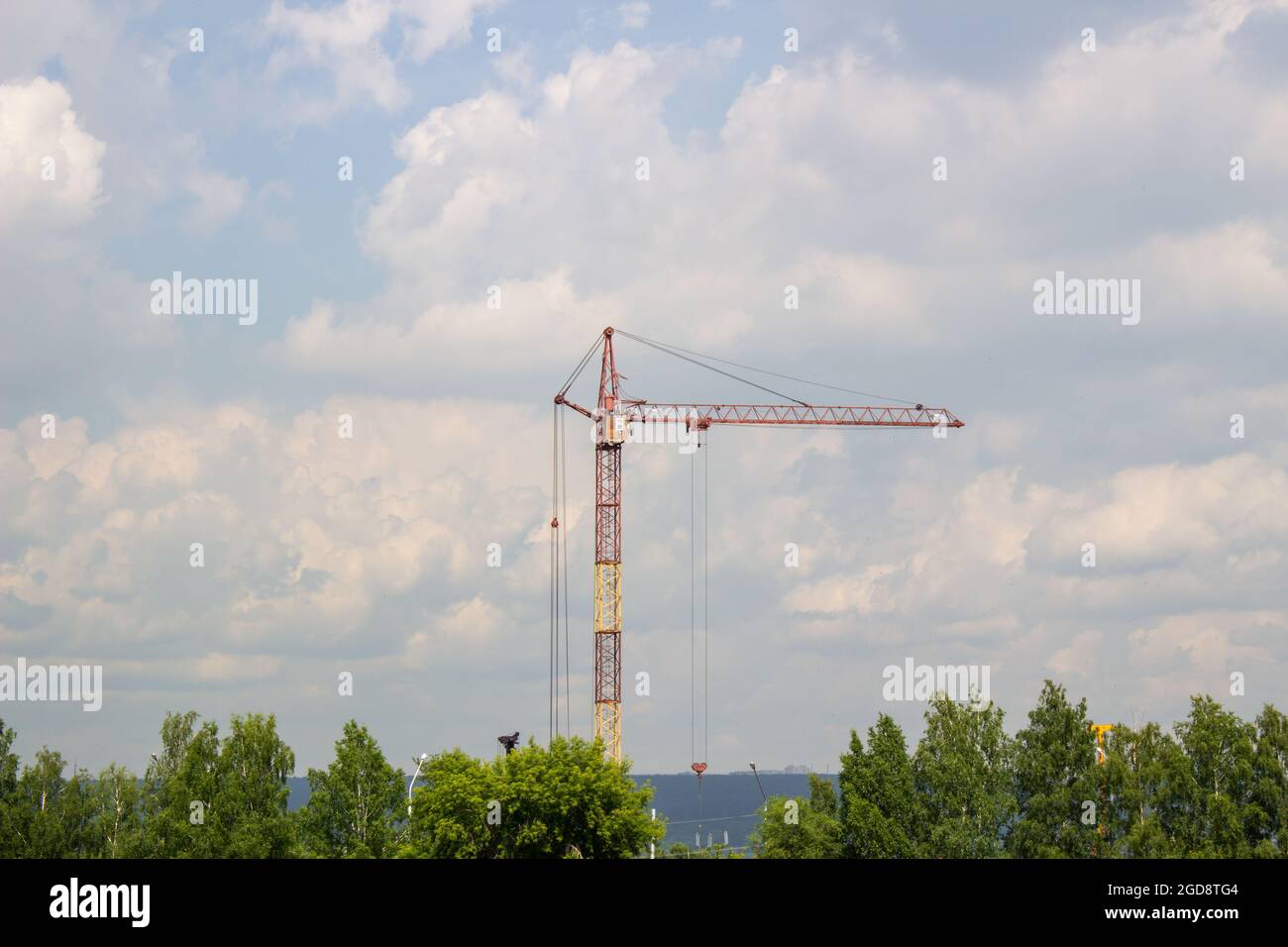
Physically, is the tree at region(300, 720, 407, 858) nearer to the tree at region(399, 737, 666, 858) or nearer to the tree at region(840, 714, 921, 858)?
the tree at region(399, 737, 666, 858)

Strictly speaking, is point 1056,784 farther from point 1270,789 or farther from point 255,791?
point 255,791

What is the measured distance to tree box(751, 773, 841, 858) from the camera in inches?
3108

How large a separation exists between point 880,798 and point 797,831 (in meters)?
5.08

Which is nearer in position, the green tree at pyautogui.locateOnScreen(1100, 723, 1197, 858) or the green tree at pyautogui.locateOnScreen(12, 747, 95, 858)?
the green tree at pyautogui.locateOnScreen(1100, 723, 1197, 858)

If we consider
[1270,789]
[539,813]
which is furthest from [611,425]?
[1270,789]

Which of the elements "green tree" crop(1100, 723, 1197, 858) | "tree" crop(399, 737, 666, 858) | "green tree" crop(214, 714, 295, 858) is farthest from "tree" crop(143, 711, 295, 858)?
"green tree" crop(1100, 723, 1197, 858)

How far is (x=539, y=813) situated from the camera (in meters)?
71.4

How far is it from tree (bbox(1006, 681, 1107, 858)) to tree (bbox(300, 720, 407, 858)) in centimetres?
3463
